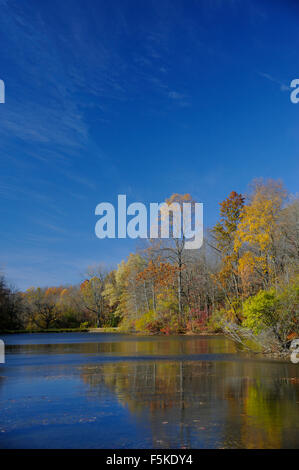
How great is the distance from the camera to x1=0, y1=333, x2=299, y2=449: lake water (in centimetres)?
710

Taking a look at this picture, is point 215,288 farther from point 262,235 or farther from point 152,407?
point 152,407

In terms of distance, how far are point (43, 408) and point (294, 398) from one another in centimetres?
589

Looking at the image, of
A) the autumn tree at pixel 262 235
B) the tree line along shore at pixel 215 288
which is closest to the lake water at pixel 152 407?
the tree line along shore at pixel 215 288

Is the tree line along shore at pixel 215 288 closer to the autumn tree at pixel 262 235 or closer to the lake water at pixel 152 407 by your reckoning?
the autumn tree at pixel 262 235

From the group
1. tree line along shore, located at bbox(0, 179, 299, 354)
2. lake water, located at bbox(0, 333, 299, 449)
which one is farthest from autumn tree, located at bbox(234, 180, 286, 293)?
lake water, located at bbox(0, 333, 299, 449)

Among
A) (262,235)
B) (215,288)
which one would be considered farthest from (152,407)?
(215,288)

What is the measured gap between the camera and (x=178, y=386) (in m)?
12.4

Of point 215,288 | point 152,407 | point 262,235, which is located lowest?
point 152,407

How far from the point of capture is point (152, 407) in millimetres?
9570

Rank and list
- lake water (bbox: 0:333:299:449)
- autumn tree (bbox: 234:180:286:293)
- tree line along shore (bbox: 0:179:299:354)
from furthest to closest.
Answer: autumn tree (bbox: 234:180:286:293) < tree line along shore (bbox: 0:179:299:354) < lake water (bbox: 0:333:299:449)

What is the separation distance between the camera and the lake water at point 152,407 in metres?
7.10

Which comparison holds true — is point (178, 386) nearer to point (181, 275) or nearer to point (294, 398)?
point (294, 398)

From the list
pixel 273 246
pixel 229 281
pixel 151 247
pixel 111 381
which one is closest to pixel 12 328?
pixel 151 247

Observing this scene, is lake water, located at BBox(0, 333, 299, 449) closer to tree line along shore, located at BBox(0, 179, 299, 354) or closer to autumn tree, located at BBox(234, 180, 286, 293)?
tree line along shore, located at BBox(0, 179, 299, 354)
